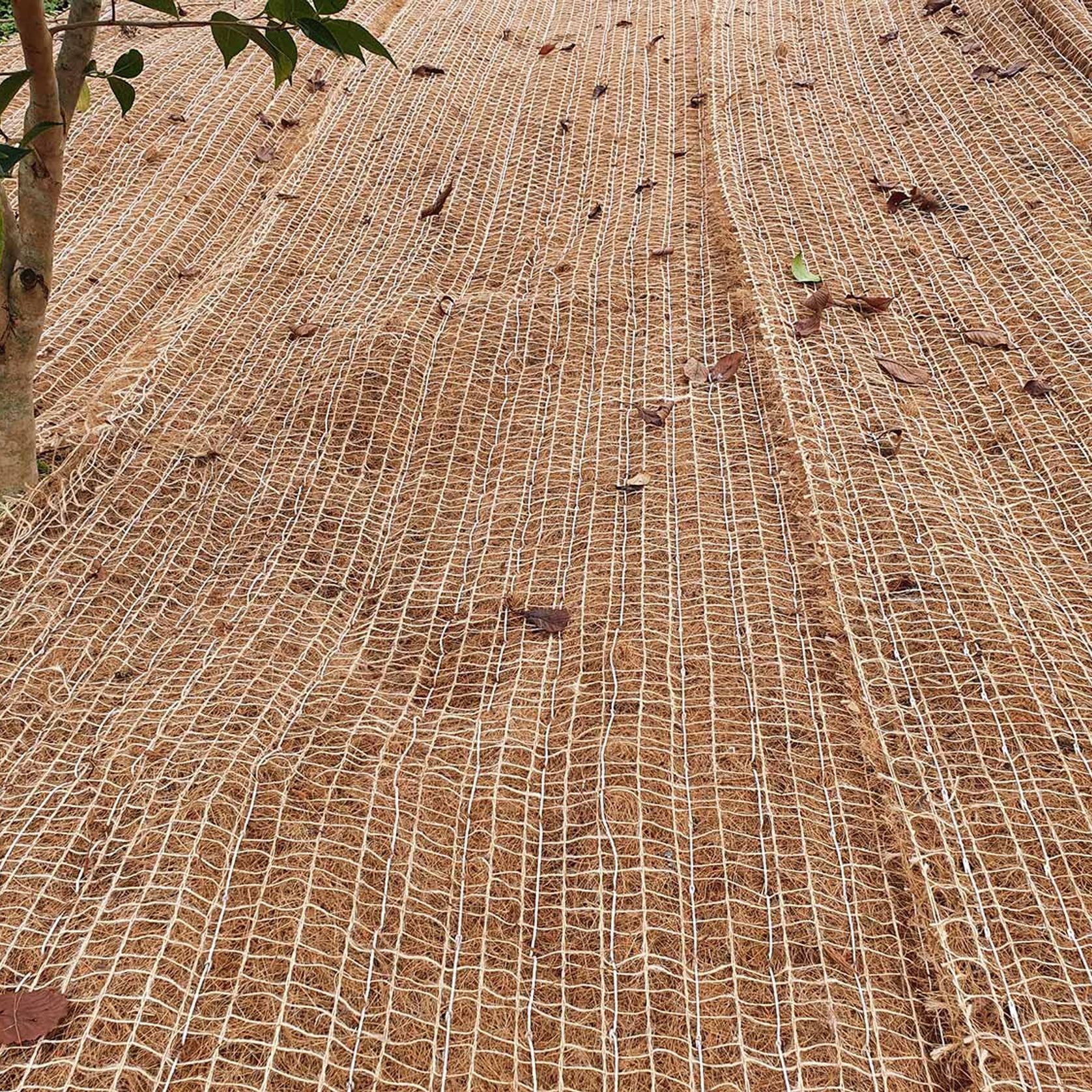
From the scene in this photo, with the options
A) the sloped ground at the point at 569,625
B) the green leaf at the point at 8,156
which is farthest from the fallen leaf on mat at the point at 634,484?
the green leaf at the point at 8,156

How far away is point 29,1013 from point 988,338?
3.20 meters

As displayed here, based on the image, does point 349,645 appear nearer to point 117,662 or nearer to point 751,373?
point 117,662

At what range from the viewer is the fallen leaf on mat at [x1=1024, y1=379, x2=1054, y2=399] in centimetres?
303

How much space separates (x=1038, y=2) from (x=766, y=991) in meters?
4.95

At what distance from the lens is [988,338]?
128 inches

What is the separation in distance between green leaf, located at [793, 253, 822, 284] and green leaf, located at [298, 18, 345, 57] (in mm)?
2580

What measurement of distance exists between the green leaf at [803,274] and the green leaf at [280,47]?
2.44 m

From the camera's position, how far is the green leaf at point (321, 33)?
4.10 feet

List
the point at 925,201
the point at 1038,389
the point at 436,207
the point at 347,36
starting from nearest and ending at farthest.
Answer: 1. the point at 347,36
2. the point at 1038,389
3. the point at 925,201
4. the point at 436,207

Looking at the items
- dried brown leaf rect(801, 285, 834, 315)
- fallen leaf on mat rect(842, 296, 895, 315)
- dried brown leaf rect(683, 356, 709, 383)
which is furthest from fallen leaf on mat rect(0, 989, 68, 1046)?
fallen leaf on mat rect(842, 296, 895, 315)

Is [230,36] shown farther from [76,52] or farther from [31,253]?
[31,253]

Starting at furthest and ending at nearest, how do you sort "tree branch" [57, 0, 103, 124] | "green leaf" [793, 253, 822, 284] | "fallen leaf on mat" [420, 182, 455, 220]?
"fallen leaf on mat" [420, 182, 455, 220] → "green leaf" [793, 253, 822, 284] → "tree branch" [57, 0, 103, 124]

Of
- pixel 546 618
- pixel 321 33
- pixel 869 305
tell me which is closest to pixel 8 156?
pixel 321 33

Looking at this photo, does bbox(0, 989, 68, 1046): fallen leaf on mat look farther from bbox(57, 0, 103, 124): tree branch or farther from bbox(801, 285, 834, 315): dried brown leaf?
bbox(801, 285, 834, 315): dried brown leaf
